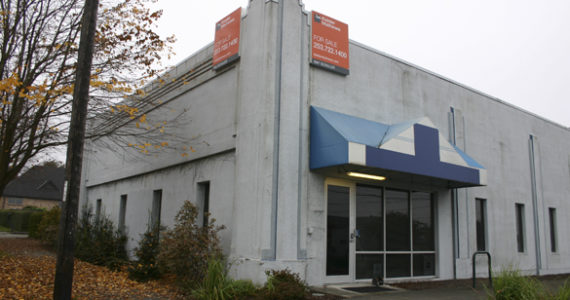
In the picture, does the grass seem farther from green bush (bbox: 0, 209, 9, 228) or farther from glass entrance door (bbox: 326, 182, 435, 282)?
green bush (bbox: 0, 209, 9, 228)

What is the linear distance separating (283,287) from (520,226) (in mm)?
13193

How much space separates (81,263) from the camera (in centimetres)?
1432

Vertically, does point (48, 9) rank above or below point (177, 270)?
above

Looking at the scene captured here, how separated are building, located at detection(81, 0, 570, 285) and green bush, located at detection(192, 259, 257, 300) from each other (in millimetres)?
825

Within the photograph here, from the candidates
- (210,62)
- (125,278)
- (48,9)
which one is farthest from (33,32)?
(125,278)

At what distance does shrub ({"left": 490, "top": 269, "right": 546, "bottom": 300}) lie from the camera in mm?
7277

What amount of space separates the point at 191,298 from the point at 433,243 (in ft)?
26.8

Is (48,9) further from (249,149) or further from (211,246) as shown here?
(211,246)

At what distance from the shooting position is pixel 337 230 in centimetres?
1172

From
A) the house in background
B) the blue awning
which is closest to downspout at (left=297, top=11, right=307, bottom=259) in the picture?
the blue awning

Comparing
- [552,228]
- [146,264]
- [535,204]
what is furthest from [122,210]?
A: [552,228]

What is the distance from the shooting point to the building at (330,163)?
10766mm

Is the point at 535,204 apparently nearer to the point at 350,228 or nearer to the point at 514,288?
the point at 350,228

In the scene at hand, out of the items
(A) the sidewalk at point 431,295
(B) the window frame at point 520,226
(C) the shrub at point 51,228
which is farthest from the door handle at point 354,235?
(C) the shrub at point 51,228
